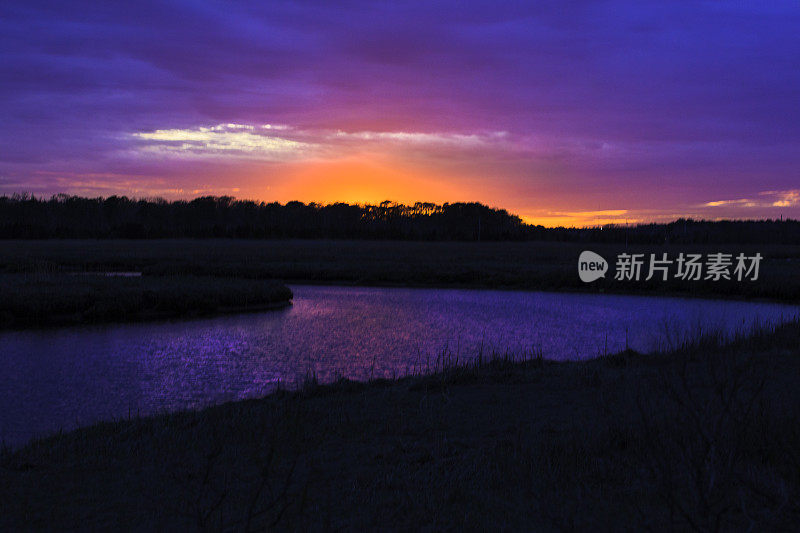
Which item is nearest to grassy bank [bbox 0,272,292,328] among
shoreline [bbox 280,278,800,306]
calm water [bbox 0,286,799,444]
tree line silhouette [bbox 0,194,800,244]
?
calm water [bbox 0,286,799,444]

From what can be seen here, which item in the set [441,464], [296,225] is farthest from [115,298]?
[296,225]

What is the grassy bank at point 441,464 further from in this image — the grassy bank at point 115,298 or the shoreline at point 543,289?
the shoreline at point 543,289

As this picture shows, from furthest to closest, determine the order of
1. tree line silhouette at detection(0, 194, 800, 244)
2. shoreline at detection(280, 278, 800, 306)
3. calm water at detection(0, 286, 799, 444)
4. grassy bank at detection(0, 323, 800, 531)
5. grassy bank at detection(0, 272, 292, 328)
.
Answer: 1. tree line silhouette at detection(0, 194, 800, 244)
2. shoreline at detection(280, 278, 800, 306)
3. grassy bank at detection(0, 272, 292, 328)
4. calm water at detection(0, 286, 799, 444)
5. grassy bank at detection(0, 323, 800, 531)

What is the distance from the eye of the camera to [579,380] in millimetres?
10195

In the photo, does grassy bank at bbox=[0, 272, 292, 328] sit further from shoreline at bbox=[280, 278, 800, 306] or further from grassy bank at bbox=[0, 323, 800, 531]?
grassy bank at bbox=[0, 323, 800, 531]

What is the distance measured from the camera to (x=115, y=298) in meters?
23.5

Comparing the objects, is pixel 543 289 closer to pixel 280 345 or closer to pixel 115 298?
pixel 280 345

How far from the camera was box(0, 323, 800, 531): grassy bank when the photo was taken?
4.67m

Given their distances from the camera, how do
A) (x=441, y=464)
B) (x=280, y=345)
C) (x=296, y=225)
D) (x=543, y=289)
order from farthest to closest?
(x=296, y=225)
(x=543, y=289)
(x=280, y=345)
(x=441, y=464)

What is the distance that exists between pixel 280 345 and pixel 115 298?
9.59 metres

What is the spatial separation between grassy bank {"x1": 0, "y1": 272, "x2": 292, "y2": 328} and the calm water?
5.56ft

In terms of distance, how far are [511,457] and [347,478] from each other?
5.32 ft

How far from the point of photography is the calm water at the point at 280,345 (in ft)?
38.0

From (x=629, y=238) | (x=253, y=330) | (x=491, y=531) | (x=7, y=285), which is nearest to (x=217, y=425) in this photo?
(x=491, y=531)
